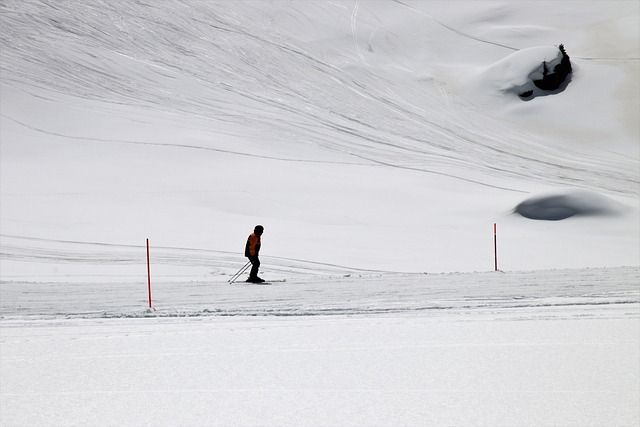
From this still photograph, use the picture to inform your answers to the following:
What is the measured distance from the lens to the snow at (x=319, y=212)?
23.1 feet

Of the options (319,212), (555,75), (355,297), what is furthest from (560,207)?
(555,75)

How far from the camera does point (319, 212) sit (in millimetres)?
25000

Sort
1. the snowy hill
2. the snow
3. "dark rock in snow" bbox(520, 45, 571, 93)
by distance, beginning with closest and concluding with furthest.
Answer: the snow < the snowy hill < "dark rock in snow" bbox(520, 45, 571, 93)

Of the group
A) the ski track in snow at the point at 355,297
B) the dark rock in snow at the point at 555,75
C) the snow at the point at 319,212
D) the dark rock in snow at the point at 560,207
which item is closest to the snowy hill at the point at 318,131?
the snow at the point at 319,212

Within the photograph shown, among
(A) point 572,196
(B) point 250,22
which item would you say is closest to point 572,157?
(A) point 572,196

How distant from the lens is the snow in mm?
7055

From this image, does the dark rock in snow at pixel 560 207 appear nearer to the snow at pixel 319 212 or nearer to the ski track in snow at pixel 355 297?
the snow at pixel 319 212

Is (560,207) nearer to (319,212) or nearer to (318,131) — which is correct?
(319,212)

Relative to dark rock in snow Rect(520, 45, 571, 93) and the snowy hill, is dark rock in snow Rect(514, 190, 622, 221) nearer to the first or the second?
the snowy hill

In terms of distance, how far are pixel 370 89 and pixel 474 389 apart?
3778cm

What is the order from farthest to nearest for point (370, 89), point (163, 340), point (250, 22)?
point (250, 22), point (370, 89), point (163, 340)

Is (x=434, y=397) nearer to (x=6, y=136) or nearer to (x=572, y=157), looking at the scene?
(x=6, y=136)

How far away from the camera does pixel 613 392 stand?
6520 mm

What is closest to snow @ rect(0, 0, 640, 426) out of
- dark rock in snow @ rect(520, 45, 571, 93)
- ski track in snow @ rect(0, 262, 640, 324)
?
ski track in snow @ rect(0, 262, 640, 324)
